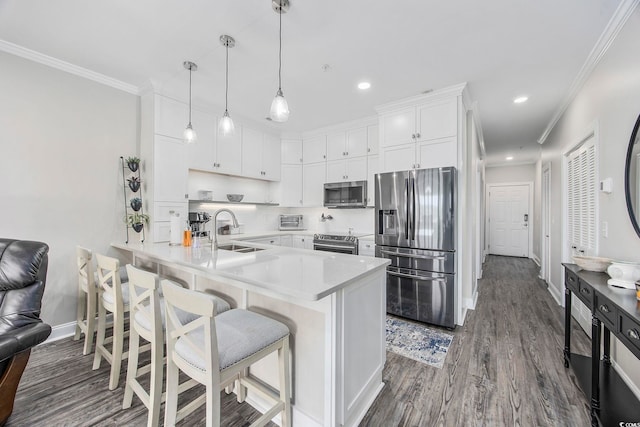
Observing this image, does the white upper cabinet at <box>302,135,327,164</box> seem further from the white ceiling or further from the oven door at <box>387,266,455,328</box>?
the oven door at <box>387,266,455,328</box>

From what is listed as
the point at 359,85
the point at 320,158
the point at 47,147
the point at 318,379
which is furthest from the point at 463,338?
the point at 47,147

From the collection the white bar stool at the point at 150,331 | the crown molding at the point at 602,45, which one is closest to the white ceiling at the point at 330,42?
the crown molding at the point at 602,45

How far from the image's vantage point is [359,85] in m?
3.03

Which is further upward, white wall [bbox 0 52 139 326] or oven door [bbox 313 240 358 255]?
white wall [bbox 0 52 139 326]

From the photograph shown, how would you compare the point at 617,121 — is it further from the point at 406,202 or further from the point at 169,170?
the point at 169,170

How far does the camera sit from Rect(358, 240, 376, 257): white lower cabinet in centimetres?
376

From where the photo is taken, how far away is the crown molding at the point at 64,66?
239 cm

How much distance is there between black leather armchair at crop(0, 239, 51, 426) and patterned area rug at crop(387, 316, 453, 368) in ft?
8.91

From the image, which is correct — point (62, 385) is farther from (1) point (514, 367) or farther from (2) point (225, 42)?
(1) point (514, 367)

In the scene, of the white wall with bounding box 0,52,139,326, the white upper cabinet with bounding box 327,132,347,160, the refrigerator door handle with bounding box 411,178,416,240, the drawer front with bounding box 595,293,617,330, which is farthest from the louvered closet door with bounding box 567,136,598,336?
A: the white wall with bounding box 0,52,139,326

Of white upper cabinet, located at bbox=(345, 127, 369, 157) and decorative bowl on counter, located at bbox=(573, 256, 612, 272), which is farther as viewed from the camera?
white upper cabinet, located at bbox=(345, 127, 369, 157)

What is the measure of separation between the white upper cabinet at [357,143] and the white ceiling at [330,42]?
33.9 inches

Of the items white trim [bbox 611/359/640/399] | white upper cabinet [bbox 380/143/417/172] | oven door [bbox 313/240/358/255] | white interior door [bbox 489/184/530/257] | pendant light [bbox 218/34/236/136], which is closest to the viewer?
white trim [bbox 611/359/640/399]

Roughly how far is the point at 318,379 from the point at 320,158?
3.80m
